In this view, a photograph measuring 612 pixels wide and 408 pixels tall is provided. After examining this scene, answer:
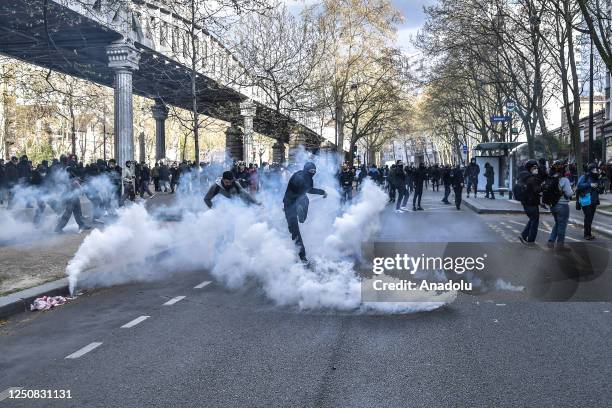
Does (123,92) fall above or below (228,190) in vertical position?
above

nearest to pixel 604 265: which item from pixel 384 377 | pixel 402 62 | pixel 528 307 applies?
pixel 528 307

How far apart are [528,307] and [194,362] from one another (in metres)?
3.82

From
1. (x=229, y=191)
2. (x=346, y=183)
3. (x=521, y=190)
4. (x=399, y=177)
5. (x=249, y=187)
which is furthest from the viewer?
(x=249, y=187)

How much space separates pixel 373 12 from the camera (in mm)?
49906

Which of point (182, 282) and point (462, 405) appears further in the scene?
point (182, 282)

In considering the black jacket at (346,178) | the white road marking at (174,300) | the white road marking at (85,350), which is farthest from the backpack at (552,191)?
the black jacket at (346,178)

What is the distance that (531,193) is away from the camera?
13062mm

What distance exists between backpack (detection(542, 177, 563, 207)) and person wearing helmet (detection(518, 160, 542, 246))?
5.7 inches

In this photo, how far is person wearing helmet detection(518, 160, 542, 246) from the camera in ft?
42.9

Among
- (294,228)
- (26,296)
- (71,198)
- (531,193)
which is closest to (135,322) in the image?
(26,296)

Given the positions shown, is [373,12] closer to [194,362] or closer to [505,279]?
[505,279]

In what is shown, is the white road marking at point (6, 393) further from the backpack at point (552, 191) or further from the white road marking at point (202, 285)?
the backpack at point (552, 191)

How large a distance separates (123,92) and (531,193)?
→ 669 inches

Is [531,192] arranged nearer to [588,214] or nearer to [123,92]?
[588,214]
